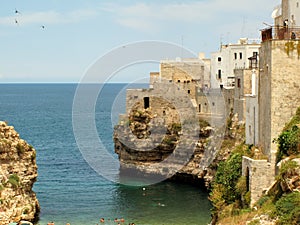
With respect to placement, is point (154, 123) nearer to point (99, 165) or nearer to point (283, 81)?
point (99, 165)

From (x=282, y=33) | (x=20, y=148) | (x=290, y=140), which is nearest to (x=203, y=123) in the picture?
(x=20, y=148)

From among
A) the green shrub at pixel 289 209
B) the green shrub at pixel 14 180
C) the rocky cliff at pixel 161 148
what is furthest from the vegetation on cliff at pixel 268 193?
the rocky cliff at pixel 161 148

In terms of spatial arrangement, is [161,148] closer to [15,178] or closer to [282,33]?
[15,178]

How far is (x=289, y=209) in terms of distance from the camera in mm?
22922

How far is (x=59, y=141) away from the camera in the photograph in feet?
290

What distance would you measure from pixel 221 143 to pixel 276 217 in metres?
23.9

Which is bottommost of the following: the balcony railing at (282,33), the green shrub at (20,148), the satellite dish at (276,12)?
the green shrub at (20,148)

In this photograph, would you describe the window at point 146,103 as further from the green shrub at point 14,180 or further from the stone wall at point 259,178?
the stone wall at point 259,178

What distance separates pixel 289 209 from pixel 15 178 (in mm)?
20352

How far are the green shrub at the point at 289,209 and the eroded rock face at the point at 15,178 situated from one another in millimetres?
17286

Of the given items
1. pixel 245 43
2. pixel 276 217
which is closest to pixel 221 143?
pixel 245 43

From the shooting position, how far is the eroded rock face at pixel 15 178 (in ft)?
115

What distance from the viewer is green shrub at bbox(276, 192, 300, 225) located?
2238cm

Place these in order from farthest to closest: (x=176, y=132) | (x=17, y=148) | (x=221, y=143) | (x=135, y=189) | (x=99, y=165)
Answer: (x=99, y=165)
(x=176, y=132)
(x=135, y=189)
(x=221, y=143)
(x=17, y=148)
